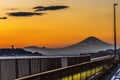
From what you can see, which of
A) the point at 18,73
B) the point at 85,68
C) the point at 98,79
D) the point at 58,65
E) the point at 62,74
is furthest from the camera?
the point at 98,79

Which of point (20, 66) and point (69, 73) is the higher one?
point (20, 66)

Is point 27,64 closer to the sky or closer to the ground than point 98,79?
closer to the sky

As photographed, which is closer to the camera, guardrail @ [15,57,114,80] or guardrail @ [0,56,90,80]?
guardrail @ [15,57,114,80]

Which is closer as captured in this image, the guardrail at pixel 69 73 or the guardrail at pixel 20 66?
the guardrail at pixel 69 73

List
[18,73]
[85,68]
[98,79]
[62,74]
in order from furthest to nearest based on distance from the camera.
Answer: [98,79] → [85,68] → [62,74] → [18,73]

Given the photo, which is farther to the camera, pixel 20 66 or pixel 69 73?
pixel 69 73

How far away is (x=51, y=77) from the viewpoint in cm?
1233

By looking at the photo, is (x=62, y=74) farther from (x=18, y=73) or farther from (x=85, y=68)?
(x=85, y=68)

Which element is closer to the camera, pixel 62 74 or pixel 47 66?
pixel 62 74

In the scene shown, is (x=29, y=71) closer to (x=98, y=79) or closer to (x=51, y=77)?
(x=51, y=77)

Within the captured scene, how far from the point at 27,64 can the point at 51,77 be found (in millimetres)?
1761

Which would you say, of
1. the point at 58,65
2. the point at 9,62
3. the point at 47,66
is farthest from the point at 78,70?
the point at 9,62

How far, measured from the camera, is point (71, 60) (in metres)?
20.2

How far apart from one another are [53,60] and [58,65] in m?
0.39
